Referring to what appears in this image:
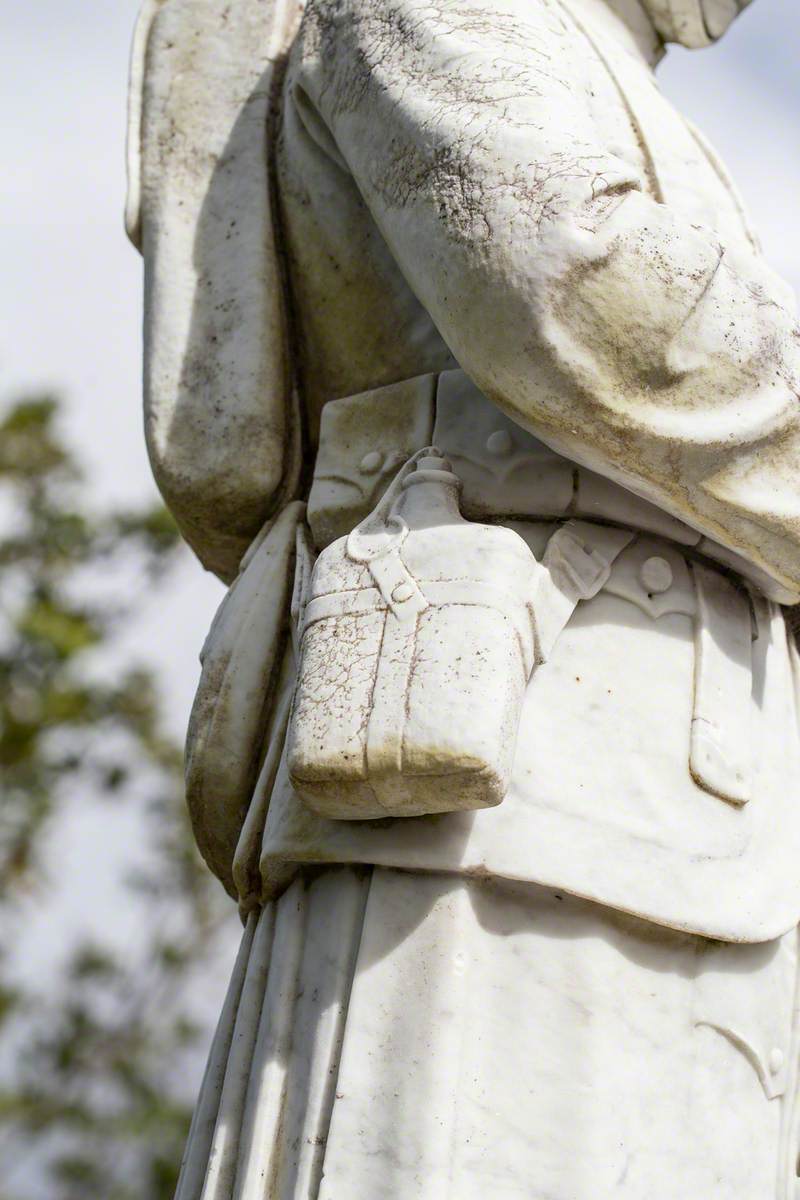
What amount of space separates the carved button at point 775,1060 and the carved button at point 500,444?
30.3 inches

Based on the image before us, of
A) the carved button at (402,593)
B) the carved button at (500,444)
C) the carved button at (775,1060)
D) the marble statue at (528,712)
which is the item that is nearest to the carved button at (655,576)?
the marble statue at (528,712)

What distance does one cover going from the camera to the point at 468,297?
6.34 feet

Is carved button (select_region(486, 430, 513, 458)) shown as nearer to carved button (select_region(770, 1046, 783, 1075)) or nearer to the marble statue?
the marble statue

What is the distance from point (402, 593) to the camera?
1.89 meters

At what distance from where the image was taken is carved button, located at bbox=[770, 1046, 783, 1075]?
2021 millimetres

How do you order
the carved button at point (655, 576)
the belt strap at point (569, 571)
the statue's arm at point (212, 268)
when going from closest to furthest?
the belt strap at point (569, 571) → the carved button at point (655, 576) → the statue's arm at point (212, 268)

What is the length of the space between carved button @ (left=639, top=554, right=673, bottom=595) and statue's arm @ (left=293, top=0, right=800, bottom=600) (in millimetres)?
96

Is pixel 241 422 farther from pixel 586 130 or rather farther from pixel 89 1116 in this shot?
pixel 89 1116

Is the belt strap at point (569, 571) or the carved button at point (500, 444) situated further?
the carved button at point (500, 444)

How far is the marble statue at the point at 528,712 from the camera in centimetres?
182

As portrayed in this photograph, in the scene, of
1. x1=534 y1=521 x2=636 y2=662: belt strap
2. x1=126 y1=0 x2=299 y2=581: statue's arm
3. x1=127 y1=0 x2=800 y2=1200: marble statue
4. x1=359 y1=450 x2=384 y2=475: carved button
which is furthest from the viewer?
x1=126 y1=0 x2=299 y2=581: statue's arm

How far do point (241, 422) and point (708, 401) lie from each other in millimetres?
766

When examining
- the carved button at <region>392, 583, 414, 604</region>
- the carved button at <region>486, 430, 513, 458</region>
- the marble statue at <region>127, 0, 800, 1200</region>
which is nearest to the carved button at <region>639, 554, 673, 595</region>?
the marble statue at <region>127, 0, 800, 1200</region>

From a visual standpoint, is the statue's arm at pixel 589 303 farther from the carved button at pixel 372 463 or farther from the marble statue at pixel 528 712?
the carved button at pixel 372 463
